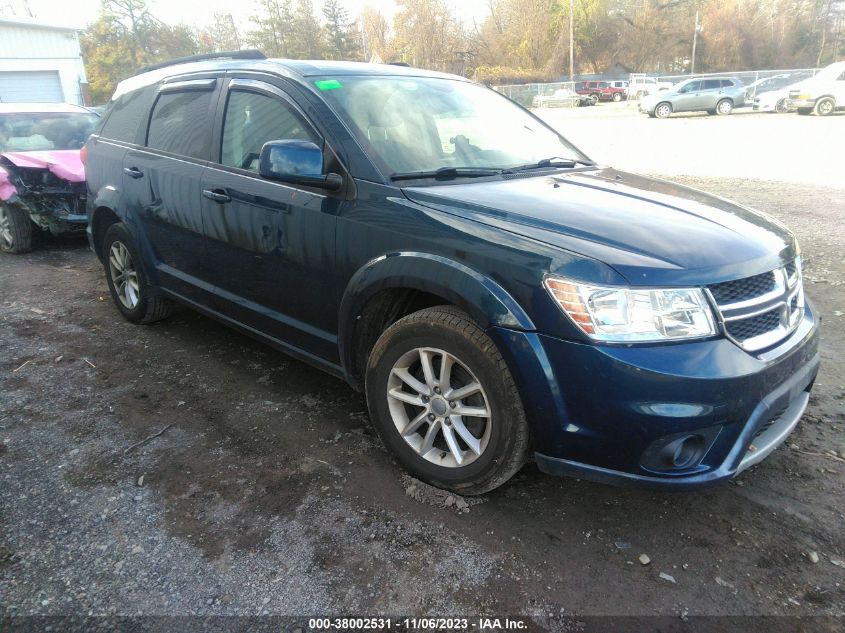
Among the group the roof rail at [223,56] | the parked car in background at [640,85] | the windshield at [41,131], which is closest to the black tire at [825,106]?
the parked car in background at [640,85]

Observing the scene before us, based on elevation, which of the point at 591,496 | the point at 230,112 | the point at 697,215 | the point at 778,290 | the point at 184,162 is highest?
the point at 230,112

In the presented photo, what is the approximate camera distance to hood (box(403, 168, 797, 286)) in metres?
2.12

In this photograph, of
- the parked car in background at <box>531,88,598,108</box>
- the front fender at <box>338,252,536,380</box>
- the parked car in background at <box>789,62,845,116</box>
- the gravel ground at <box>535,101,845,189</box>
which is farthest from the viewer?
the parked car in background at <box>531,88,598,108</box>

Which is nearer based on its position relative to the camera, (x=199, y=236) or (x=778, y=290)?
(x=778, y=290)

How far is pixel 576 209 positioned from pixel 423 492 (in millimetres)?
Result: 1396

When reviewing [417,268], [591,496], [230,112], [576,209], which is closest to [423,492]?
[591,496]

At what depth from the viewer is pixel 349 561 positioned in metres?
2.27

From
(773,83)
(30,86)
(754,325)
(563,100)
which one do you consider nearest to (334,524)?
(754,325)

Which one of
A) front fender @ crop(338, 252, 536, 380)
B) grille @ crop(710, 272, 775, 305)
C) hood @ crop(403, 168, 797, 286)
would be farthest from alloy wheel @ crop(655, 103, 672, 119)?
front fender @ crop(338, 252, 536, 380)

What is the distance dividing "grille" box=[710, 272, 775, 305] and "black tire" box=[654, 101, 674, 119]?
1154 inches

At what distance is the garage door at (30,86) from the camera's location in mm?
22469

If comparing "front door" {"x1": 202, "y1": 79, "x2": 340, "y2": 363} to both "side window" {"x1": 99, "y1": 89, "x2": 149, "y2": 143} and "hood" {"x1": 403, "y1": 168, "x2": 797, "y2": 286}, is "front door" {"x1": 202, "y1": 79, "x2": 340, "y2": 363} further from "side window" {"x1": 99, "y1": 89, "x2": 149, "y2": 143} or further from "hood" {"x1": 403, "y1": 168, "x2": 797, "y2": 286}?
"side window" {"x1": 99, "y1": 89, "x2": 149, "y2": 143}

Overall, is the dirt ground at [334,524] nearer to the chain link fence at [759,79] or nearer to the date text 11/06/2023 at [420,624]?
the date text 11/06/2023 at [420,624]

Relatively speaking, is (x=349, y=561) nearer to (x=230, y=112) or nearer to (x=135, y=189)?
(x=230, y=112)
